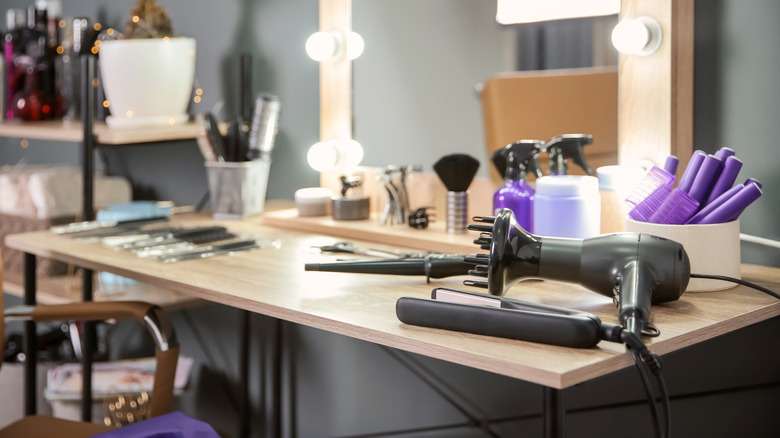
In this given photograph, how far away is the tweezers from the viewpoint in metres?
1.05

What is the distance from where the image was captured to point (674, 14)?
1514 millimetres

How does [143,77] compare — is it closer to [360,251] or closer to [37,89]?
[37,89]

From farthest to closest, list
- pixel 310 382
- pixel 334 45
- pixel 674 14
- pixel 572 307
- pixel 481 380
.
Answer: pixel 310 382
pixel 334 45
pixel 481 380
pixel 674 14
pixel 572 307

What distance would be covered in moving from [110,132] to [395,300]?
3.44 feet

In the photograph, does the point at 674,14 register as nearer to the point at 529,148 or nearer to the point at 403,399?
the point at 529,148

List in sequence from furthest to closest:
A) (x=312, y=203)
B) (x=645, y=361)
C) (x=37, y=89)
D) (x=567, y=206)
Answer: (x=37, y=89) → (x=312, y=203) → (x=567, y=206) → (x=645, y=361)

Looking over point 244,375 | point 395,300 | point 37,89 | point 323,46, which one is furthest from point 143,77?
point 395,300

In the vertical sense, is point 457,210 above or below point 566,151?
below

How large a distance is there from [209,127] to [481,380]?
0.84 metres

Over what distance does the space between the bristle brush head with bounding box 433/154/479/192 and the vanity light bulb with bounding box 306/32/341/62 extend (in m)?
0.46

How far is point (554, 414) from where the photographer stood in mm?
1137

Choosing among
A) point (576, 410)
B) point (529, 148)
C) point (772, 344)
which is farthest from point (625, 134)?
point (576, 410)

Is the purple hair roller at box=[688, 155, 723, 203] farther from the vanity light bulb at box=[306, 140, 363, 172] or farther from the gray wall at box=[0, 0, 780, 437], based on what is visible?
the vanity light bulb at box=[306, 140, 363, 172]

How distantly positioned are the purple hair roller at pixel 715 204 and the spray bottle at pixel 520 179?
0.33 meters
